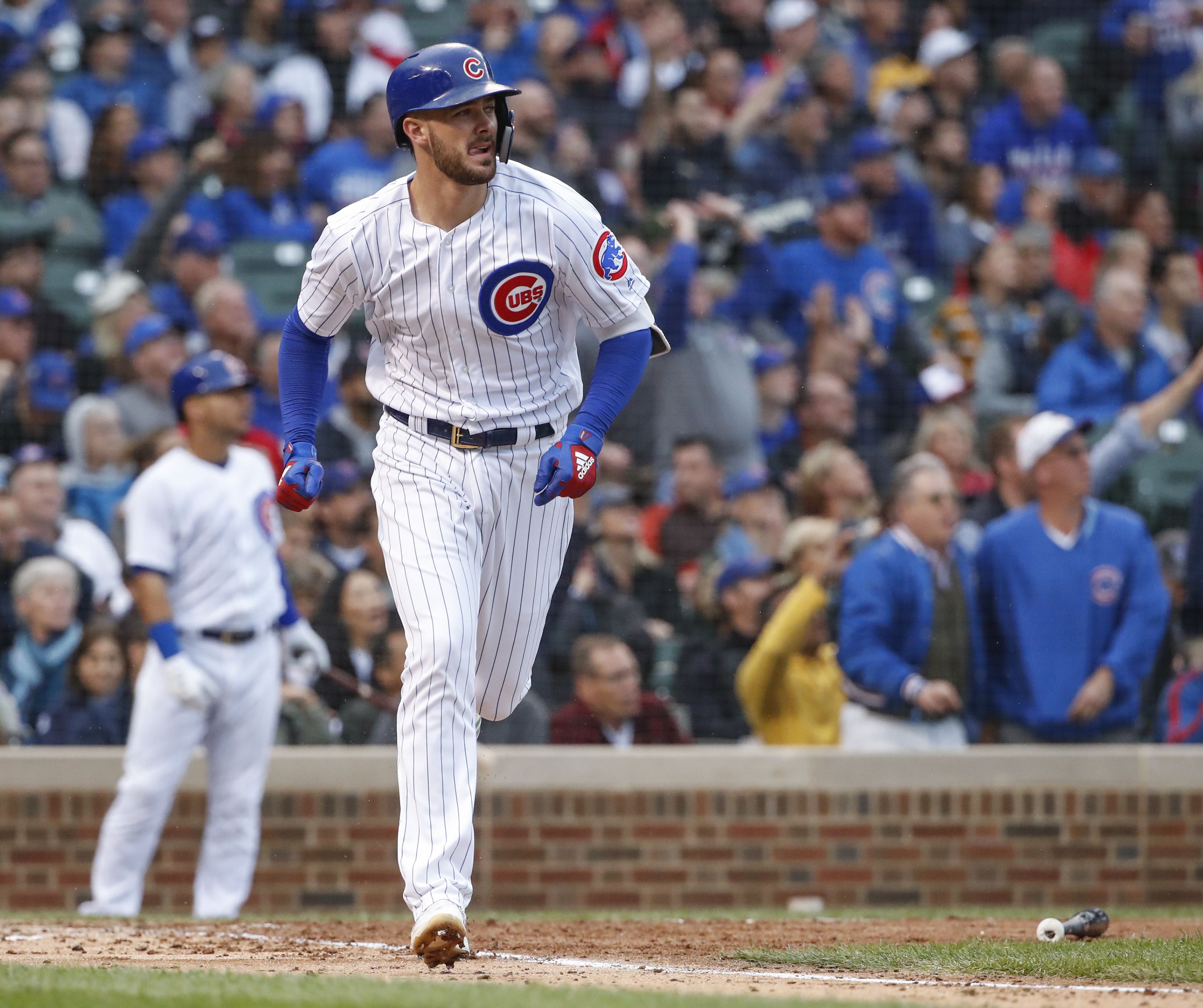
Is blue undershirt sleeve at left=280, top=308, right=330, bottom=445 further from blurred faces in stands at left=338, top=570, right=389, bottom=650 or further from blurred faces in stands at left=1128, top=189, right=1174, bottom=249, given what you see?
blurred faces in stands at left=1128, top=189, right=1174, bottom=249

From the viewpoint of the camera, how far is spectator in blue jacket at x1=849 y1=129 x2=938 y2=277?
10531mm

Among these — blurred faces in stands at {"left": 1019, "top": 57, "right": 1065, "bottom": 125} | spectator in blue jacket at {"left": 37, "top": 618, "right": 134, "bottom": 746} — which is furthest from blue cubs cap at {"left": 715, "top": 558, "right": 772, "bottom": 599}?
blurred faces in stands at {"left": 1019, "top": 57, "right": 1065, "bottom": 125}

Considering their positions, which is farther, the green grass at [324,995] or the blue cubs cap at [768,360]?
the blue cubs cap at [768,360]

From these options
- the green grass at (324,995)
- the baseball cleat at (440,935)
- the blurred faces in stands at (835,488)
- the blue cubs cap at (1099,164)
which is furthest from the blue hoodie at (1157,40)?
the green grass at (324,995)

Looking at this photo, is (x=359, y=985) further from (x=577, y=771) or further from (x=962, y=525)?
(x=962, y=525)

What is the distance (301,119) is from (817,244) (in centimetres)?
308

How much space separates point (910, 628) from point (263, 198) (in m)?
4.66

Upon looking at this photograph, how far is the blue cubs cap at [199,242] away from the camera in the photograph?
9727 mm

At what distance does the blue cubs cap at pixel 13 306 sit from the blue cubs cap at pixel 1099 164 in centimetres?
618

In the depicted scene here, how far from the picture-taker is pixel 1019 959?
4.35 meters

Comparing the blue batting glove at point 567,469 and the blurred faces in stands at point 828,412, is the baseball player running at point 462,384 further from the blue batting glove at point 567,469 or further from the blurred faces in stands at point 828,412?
the blurred faces in stands at point 828,412

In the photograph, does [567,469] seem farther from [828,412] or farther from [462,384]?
[828,412]

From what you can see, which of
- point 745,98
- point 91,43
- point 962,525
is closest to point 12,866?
point 962,525

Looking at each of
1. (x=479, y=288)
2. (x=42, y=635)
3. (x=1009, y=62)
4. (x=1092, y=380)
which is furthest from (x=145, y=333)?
(x=1009, y=62)
